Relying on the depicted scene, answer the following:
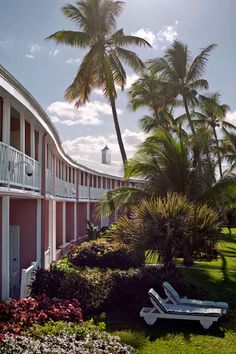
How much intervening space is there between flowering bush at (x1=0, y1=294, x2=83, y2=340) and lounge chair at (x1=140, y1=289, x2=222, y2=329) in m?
1.55

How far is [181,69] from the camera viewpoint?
27.0 metres

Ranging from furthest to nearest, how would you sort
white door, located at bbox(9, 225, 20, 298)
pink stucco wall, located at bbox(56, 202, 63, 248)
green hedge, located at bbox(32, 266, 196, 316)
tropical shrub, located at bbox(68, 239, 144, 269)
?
pink stucco wall, located at bbox(56, 202, 63, 248)
tropical shrub, located at bbox(68, 239, 144, 269)
white door, located at bbox(9, 225, 20, 298)
green hedge, located at bbox(32, 266, 196, 316)

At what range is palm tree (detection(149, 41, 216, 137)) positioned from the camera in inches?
1064

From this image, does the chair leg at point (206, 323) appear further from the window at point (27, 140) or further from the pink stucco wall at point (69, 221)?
the pink stucco wall at point (69, 221)

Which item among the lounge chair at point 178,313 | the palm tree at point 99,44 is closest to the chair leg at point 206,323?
the lounge chair at point 178,313

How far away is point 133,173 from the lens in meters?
16.4

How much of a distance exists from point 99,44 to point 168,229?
41.9ft

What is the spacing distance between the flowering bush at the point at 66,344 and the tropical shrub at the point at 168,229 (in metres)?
4.15

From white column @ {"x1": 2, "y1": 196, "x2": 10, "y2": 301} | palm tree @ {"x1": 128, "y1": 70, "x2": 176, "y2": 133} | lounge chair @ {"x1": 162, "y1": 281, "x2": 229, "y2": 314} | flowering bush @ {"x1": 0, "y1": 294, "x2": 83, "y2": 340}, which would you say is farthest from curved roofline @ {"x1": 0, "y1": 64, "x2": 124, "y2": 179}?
palm tree @ {"x1": 128, "y1": 70, "x2": 176, "y2": 133}

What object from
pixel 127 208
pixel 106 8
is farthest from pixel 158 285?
pixel 106 8

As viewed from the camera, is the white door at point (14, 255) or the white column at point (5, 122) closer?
the white column at point (5, 122)

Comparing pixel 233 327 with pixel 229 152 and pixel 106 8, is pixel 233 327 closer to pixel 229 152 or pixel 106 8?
pixel 106 8

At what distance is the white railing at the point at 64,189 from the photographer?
62.7 feet

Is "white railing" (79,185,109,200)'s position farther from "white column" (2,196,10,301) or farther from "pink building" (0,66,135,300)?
"white column" (2,196,10,301)
